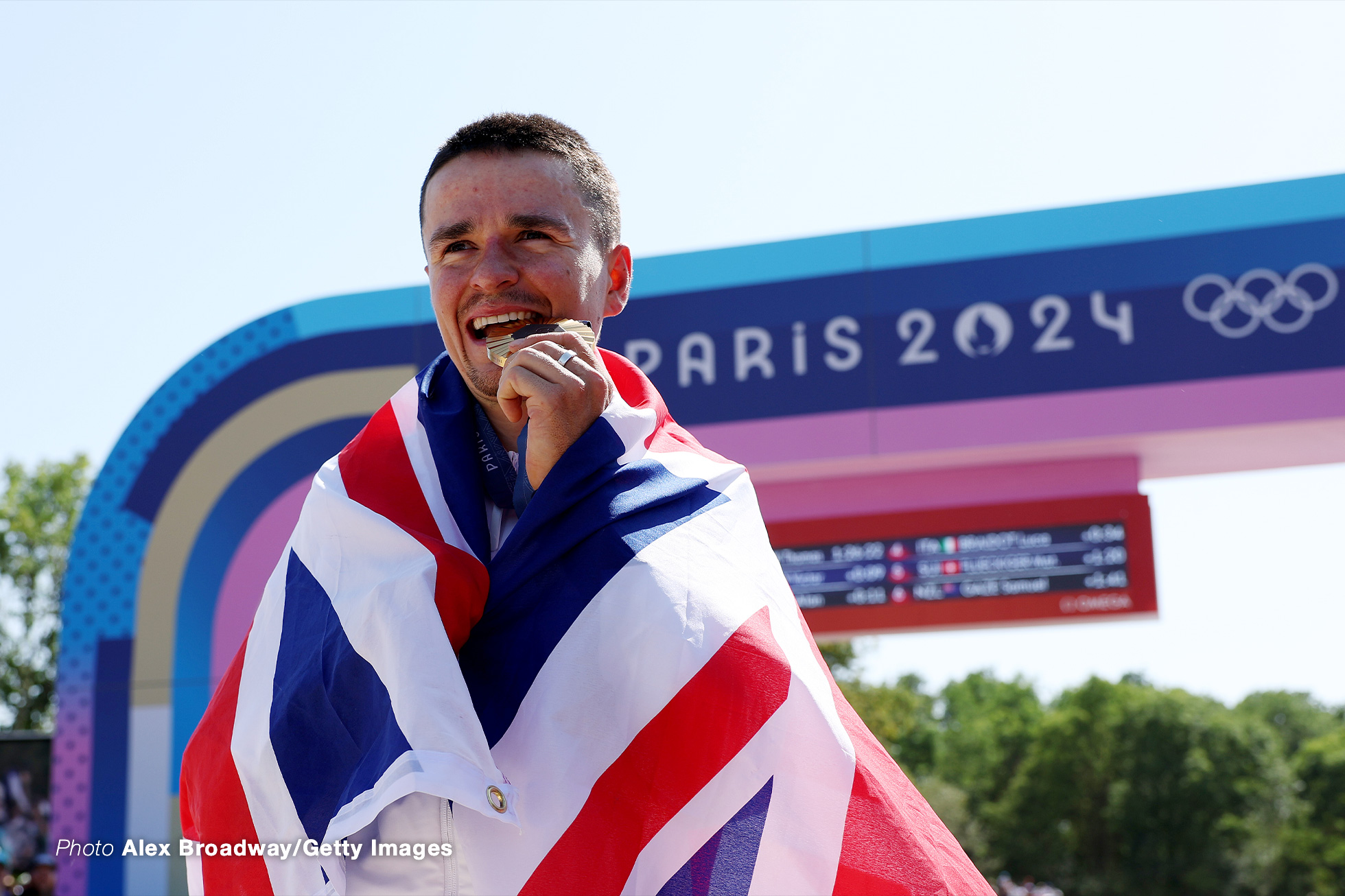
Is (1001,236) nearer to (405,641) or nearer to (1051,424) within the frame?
(1051,424)

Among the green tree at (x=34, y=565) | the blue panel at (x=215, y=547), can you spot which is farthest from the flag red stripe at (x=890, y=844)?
the green tree at (x=34, y=565)

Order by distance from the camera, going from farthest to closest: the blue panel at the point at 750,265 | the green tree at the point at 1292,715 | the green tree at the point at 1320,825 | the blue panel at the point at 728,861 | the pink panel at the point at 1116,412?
1. the green tree at the point at 1292,715
2. the green tree at the point at 1320,825
3. the blue panel at the point at 750,265
4. the pink panel at the point at 1116,412
5. the blue panel at the point at 728,861

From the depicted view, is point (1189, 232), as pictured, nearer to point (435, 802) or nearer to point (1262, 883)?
point (435, 802)

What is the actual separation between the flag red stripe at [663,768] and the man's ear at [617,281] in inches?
23.2

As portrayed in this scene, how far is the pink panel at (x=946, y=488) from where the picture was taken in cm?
736

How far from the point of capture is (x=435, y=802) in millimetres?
1254

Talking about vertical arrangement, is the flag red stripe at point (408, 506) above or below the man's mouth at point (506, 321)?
below

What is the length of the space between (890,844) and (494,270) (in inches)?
33.4

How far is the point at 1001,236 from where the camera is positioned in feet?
23.9

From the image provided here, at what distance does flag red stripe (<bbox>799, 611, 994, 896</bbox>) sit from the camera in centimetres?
136

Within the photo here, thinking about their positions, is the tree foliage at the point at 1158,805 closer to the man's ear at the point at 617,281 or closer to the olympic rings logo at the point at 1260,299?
the olympic rings logo at the point at 1260,299

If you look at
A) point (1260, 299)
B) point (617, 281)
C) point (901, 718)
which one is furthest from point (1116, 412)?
point (901, 718)

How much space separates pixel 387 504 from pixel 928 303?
622 cm

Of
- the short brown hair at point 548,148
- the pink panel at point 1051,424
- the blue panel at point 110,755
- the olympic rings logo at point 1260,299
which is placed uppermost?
the olympic rings logo at point 1260,299
